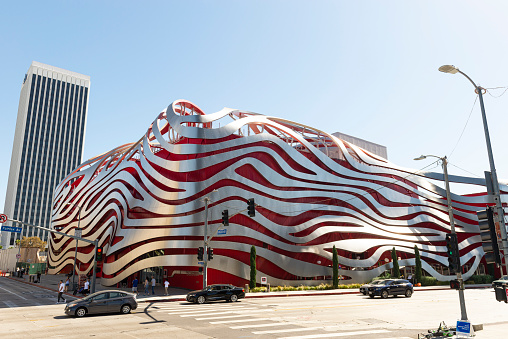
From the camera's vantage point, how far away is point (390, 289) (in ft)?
104

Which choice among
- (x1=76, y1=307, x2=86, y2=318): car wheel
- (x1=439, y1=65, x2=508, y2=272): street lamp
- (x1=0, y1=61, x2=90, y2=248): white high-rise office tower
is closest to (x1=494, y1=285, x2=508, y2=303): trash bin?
(x1=439, y1=65, x2=508, y2=272): street lamp

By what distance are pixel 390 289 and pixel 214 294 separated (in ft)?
51.1

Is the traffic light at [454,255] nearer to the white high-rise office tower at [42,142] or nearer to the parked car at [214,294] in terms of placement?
the parked car at [214,294]

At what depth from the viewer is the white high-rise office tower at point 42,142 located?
557ft

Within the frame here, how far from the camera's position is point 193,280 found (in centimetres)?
3891

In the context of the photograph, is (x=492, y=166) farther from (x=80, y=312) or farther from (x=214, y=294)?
(x=80, y=312)

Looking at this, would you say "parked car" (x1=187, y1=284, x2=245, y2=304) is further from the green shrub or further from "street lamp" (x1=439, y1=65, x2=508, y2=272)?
"street lamp" (x1=439, y1=65, x2=508, y2=272)

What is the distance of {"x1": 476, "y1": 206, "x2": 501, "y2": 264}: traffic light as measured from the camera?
36.9 ft

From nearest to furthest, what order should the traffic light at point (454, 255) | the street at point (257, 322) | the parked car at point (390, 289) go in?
the street at point (257, 322)
the traffic light at point (454, 255)
the parked car at point (390, 289)

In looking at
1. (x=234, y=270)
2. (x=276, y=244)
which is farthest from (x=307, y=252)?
(x=234, y=270)

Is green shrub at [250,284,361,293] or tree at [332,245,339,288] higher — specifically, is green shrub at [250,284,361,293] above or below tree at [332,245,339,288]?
below

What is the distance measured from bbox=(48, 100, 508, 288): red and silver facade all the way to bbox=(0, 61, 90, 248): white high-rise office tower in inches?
5295

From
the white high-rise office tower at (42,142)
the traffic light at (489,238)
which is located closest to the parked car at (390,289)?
the traffic light at (489,238)

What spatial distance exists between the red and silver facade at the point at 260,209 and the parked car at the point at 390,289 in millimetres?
A: 12453
